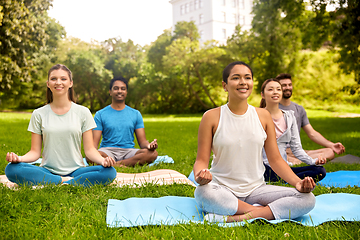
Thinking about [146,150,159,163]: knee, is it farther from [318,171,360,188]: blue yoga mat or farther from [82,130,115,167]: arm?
[318,171,360,188]: blue yoga mat

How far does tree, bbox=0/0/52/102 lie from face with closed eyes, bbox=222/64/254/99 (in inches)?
485

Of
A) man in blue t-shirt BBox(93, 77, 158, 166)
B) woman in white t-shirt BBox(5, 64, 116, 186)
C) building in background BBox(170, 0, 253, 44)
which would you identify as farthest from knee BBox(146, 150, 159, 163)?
building in background BBox(170, 0, 253, 44)

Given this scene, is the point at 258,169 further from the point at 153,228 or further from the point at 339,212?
the point at 153,228

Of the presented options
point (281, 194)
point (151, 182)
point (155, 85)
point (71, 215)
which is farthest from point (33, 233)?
point (155, 85)

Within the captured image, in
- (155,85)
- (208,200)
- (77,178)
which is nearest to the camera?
(208,200)

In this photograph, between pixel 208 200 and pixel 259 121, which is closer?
pixel 208 200

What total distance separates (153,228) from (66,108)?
2.08 metres

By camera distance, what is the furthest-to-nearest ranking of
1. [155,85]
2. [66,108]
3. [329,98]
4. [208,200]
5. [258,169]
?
1. [155,85]
2. [329,98]
3. [66,108]
4. [258,169]
5. [208,200]

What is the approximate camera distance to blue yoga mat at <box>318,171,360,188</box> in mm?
4143

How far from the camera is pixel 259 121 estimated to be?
2900 millimetres

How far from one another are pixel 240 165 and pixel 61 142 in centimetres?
214

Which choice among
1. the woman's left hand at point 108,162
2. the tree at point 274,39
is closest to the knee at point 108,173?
the woman's left hand at point 108,162

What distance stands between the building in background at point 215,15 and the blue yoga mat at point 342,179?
41.0m

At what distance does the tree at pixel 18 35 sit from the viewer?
13031 mm
